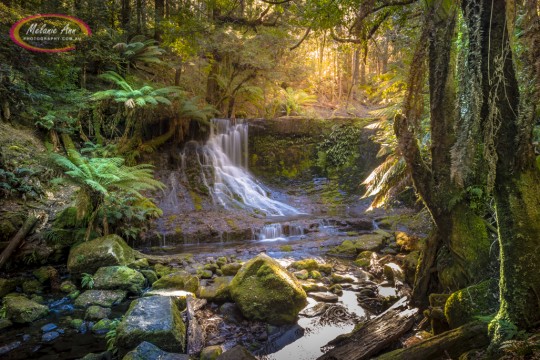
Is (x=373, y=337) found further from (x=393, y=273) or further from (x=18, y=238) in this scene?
(x=18, y=238)

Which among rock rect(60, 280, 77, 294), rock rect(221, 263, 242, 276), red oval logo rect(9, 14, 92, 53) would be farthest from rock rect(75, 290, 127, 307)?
red oval logo rect(9, 14, 92, 53)

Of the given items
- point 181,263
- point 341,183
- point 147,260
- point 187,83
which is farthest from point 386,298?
point 187,83

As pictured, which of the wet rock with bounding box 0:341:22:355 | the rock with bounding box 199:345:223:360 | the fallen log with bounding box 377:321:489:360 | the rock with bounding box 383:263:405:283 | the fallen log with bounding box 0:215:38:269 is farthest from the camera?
the fallen log with bounding box 0:215:38:269

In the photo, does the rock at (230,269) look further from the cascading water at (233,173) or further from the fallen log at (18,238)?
the cascading water at (233,173)

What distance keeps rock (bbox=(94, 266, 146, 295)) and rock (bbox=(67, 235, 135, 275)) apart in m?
0.27

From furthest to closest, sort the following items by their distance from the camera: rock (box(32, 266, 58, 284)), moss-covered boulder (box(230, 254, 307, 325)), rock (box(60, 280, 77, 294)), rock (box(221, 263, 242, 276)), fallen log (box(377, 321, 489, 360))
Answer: rock (box(221, 263, 242, 276)) → rock (box(32, 266, 58, 284)) → rock (box(60, 280, 77, 294)) → moss-covered boulder (box(230, 254, 307, 325)) → fallen log (box(377, 321, 489, 360))

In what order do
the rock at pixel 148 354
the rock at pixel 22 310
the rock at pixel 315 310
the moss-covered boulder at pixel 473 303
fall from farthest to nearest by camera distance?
the rock at pixel 315 310
the rock at pixel 22 310
the rock at pixel 148 354
the moss-covered boulder at pixel 473 303

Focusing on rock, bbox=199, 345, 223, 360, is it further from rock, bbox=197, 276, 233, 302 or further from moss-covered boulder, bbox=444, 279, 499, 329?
moss-covered boulder, bbox=444, 279, 499, 329

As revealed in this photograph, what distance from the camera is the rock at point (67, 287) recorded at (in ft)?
17.9

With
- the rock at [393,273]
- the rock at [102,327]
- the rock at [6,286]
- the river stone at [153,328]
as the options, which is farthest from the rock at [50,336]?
the rock at [393,273]

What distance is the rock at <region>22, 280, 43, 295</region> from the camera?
5.37 m

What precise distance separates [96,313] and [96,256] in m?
1.75

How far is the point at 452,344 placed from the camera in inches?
104

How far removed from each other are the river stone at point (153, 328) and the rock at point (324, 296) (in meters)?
2.17
